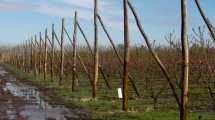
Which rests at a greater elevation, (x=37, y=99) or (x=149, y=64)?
(x=149, y=64)

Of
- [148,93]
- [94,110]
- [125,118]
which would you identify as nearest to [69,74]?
[148,93]

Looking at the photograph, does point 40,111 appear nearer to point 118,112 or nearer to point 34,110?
point 34,110

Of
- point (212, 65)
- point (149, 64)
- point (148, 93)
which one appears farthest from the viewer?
point (149, 64)

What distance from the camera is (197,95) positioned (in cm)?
2002

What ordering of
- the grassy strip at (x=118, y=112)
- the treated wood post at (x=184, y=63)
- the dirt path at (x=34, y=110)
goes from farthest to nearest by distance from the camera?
the dirt path at (x=34, y=110)
the grassy strip at (x=118, y=112)
the treated wood post at (x=184, y=63)

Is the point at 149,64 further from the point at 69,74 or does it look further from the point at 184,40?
the point at 184,40

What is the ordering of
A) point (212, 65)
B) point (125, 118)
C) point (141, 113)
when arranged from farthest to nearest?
point (212, 65) < point (141, 113) < point (125, 118)

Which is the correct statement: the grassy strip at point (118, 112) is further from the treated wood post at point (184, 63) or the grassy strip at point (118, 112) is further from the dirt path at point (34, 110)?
the treated wood post at point (184, 63)

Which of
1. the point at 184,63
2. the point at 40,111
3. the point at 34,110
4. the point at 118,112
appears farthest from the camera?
the point at 34,110

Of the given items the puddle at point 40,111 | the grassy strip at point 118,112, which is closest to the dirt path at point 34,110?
the puddle at point 40,111

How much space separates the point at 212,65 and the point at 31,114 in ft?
17.3

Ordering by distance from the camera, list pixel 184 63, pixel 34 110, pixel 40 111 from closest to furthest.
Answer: pixel 184 63, pixel 40 111, pixel 34 110

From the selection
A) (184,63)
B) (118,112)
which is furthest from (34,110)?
(184,63)

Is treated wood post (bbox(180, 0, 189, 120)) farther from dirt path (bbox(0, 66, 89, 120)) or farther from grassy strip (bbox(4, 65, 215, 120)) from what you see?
dirt path (bbox(0, 66, 89, 120))
